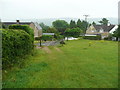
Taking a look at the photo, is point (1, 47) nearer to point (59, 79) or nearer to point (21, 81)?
point (21, 81)

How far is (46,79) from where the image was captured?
6844mm

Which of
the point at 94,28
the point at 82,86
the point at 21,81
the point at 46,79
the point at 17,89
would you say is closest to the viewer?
the point at 17,89

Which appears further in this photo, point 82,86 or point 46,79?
point 46,79

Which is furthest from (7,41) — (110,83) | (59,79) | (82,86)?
(110,83)

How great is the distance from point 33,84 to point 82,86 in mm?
2296

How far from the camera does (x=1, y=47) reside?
6.70 m

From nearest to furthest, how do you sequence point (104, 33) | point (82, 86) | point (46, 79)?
point (82, 86) → point (46, 79) → point (104, 33)

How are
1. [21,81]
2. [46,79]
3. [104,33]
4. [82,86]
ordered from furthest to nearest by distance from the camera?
[104,33]
[46,79]
[21,81]
[82,86]

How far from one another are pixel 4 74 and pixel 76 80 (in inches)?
154

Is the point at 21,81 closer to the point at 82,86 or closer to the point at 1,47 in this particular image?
the point at 1,47

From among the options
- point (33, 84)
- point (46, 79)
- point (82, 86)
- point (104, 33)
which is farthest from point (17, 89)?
point (104, 33)

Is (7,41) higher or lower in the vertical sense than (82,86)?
higher

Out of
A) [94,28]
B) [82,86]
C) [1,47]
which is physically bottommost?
[82,86]

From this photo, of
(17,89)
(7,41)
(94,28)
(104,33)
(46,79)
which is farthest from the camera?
(94,28)
